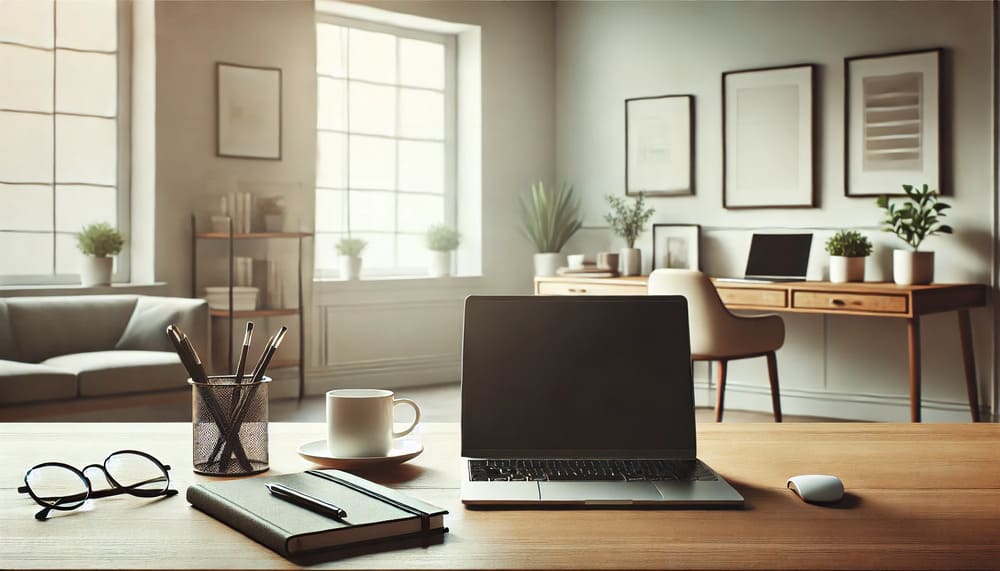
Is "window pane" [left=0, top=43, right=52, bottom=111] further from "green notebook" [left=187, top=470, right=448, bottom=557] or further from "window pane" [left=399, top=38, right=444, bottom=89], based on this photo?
"green notebook" [left=187, top=470, right=448, bottom=557]

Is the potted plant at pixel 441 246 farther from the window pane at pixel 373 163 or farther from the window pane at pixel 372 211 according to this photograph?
the window pane at pixel 373 163

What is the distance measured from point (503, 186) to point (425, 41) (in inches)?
43.3

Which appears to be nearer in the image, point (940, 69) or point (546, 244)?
point (940, 69)

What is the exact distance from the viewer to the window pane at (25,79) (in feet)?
16.5

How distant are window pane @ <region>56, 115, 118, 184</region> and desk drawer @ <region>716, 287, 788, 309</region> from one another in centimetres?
333

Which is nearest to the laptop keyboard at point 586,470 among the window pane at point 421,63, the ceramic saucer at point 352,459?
the ceramic saucer at point 352,459

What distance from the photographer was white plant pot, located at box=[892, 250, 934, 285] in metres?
4.82

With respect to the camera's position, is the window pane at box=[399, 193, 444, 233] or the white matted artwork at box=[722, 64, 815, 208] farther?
the window pane at box=[399, 193, 444, 233]

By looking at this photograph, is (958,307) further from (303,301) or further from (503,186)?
(303,301)

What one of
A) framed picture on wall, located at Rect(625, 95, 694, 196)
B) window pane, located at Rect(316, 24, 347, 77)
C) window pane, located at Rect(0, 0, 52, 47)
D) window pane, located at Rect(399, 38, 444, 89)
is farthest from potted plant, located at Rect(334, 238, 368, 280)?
window pane, located at Rect(0, 0, 52, 47)

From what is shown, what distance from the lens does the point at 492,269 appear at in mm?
6766

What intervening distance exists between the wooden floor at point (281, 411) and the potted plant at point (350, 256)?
79cm

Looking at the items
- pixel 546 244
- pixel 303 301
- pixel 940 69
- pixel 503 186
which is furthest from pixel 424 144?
pixel 940 69

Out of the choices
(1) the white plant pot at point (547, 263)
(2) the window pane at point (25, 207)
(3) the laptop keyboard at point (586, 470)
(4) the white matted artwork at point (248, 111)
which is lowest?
(3) the laptop keyboard at point (586, 470)
